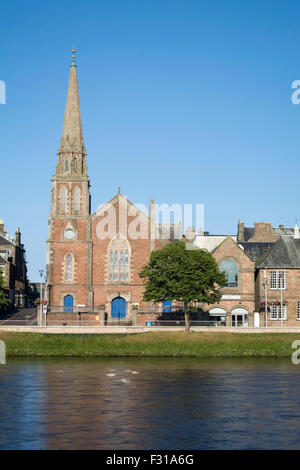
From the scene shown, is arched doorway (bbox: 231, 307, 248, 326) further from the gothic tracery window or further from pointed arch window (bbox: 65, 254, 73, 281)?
the gothic tracery window

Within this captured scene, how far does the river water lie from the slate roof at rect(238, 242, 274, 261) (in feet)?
118

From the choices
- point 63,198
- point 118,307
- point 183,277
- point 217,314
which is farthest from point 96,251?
point 183,277

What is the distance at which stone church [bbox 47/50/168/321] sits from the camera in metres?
92.1

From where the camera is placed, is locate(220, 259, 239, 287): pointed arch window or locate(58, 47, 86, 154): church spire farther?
locate(58, 47, 86, 154): church spire

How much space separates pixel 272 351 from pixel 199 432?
38998 mm

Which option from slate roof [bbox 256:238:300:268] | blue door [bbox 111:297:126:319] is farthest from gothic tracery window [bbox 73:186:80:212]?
slate roof [bbox 256:238:300:268]

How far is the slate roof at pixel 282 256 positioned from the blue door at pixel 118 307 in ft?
57.2

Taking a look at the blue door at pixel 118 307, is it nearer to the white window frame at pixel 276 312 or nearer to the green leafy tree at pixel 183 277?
the green leafy tree at pixel 183 277

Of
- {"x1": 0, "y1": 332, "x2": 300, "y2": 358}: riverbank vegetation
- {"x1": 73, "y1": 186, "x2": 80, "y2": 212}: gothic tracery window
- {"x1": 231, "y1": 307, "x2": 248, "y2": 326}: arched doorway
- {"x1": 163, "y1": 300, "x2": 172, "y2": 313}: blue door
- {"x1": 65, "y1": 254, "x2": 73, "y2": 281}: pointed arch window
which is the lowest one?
{"x1": 0, "y1": 332, "x2": 300, "y2": 358}: riverbank vegetation

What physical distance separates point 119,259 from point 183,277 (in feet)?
53.3

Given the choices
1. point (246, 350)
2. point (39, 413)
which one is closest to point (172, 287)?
point (246, 350)

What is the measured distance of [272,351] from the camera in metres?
70.2

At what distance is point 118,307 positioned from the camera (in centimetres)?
9256
